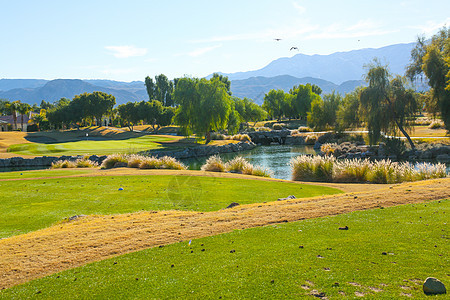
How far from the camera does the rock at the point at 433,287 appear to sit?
169 inches

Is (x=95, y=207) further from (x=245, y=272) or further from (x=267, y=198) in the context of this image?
(x=245, y=272)

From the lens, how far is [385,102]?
42875mm

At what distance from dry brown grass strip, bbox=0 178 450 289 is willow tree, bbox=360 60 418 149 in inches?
1321

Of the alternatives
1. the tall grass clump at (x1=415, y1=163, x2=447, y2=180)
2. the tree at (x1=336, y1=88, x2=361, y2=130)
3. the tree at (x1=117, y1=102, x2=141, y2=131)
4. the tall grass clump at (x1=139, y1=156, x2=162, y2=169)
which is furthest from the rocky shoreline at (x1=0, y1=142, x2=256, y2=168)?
the tree at (x1=117, y1=102, x2=141, y2=131)

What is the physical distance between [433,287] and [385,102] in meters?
43.6

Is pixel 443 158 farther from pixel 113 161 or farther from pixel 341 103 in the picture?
pixel 341 103

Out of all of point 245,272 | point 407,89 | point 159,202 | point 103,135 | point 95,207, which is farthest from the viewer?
point 103,135

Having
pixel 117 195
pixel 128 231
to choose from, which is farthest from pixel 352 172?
pixel 128 231

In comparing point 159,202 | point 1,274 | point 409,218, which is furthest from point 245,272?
point 159,202

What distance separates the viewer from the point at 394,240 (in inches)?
256

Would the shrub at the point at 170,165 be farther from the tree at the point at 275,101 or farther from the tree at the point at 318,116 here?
the tree at the point at 275,101

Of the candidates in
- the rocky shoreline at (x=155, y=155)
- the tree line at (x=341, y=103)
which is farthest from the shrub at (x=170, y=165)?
the tree line at (x=341, y=103)

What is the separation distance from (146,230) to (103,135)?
82872mm

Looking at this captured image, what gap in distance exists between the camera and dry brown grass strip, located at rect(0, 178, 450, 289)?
21.7 feet
